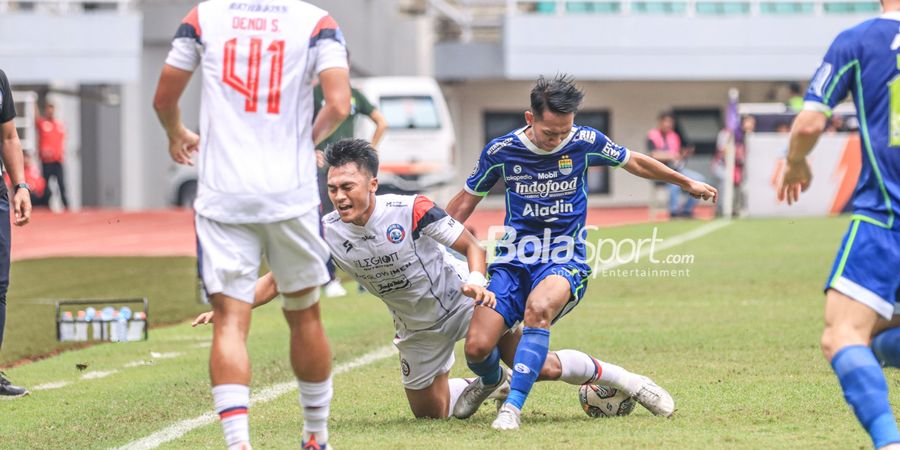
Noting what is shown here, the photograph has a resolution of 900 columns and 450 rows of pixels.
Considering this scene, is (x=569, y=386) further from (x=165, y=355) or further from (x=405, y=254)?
(x=165, y=355)

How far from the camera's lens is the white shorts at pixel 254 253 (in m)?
5.61

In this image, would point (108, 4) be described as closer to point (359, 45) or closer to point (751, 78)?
point (359, 45)

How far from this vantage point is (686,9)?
36.2 m

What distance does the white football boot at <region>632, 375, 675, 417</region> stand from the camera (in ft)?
23.7

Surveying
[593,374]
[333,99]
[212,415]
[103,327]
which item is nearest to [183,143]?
[333,99]

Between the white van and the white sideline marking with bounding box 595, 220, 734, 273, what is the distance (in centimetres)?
594

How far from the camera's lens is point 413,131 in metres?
29.3

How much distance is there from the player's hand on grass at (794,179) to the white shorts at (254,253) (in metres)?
1.80

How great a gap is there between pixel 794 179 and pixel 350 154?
2094mm

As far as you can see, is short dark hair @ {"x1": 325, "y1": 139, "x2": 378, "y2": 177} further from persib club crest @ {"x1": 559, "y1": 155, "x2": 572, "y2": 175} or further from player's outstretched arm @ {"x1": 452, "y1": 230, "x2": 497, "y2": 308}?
persib club crest @ {"x1": 559, "y1": 155, "x2": 572, "y2": 175}

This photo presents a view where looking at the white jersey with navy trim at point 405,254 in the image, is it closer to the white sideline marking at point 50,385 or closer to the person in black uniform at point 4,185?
the person in black uniform at point 4,185

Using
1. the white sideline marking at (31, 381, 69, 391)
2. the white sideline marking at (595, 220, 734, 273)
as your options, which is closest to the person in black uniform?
the white sideline marking at (31, 381, 69, 391)

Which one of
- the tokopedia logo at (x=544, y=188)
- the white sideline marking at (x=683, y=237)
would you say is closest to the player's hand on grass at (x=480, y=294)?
the tokopedia logo at (x=544, y=188)

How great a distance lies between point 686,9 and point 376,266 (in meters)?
30.1
